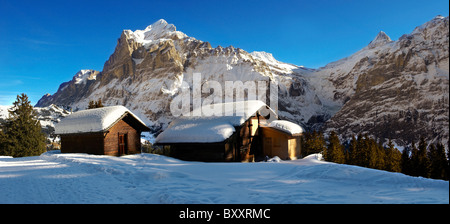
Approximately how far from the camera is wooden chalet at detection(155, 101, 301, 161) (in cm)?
2077

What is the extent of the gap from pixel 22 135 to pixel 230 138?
81.9ft

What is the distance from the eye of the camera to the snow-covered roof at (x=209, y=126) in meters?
20.5

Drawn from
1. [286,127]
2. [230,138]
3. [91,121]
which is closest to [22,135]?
[91,121]

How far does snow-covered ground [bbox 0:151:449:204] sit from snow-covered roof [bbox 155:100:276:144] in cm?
934

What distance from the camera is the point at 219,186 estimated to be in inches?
330

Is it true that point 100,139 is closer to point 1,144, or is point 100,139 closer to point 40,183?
point 40,183

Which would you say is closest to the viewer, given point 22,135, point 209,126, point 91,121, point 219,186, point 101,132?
point 219,186

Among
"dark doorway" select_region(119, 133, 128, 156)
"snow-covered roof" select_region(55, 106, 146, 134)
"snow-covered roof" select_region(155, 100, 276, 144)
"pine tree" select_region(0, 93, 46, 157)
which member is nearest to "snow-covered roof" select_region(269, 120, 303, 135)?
"snow-covered roof" select_region(155, 100, 276, 144)

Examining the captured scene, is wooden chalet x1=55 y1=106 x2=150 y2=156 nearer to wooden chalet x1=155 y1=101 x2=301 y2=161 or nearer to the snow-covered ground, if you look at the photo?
wooden chalet x1=155 y1=101 x2=301 y2=161

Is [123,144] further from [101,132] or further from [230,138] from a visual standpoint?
[230,138]

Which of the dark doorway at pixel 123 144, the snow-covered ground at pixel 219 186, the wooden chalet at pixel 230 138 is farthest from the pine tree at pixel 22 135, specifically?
the snow-covered ground at pixel 219 186

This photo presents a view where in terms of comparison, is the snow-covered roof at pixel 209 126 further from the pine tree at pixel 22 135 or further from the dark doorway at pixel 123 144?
the pine tree at pixel 22 135

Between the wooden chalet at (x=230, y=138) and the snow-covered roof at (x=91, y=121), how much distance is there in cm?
431
